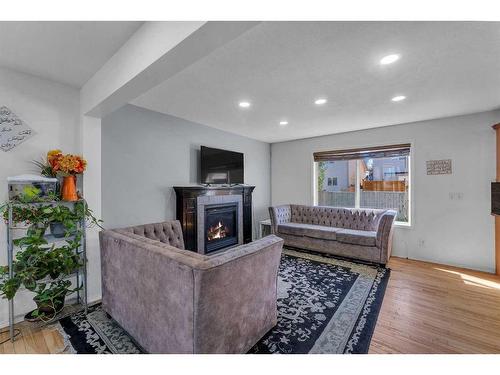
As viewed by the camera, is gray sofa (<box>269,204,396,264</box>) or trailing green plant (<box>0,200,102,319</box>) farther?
gray sofa (<box>269,204,396,264</box>)

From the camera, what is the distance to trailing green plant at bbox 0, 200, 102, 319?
1862mm

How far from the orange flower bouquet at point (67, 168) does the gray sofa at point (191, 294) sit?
2.02 ft

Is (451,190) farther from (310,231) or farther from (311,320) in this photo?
(311,320)

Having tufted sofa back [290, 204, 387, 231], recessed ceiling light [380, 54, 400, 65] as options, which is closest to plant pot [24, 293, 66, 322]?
recessed ceiling light [380, 54, 400, 65]

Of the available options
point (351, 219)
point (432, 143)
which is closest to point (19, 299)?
point (351, 219)

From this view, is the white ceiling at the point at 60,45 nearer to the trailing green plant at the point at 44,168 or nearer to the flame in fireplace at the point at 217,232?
the trailing green plant at the point at 44,168

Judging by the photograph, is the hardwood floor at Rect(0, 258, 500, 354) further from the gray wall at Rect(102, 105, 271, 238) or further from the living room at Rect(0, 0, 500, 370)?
the gray wall at Rect(102, 105, 271, 238)

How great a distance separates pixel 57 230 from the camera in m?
2.20

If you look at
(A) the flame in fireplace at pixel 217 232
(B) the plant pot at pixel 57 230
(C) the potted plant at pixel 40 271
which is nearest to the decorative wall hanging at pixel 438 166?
(A) the flame in fireplace at pixel 217 232

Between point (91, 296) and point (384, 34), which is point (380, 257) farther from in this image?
point (91, 296)

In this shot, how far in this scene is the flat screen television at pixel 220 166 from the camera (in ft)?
12.7

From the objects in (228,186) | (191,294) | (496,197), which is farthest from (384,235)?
(191,294)

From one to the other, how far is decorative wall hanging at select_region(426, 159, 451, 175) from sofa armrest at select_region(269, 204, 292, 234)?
267 cm
